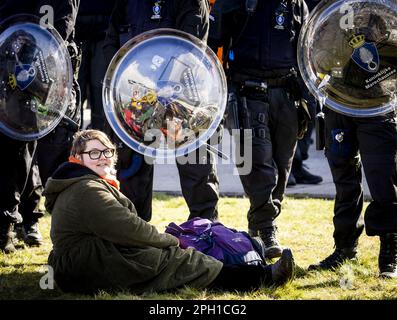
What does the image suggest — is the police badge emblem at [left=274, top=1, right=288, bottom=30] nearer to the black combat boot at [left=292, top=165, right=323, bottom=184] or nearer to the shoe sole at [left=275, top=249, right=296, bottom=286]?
the shoe sole at [left=275, top=249, right=296, bottom=286]

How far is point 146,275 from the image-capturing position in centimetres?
460

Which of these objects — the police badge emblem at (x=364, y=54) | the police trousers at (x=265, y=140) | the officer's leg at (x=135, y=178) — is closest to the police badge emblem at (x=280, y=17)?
the police trousers at (x=265, y=140)

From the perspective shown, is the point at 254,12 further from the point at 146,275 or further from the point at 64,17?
the point at 146,275

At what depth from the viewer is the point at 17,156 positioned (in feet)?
19.2

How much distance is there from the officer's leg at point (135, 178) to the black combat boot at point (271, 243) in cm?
82

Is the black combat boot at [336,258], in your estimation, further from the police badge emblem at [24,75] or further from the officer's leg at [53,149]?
the police badge emblem at [24,75]

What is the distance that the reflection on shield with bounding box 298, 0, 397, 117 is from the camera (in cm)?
494

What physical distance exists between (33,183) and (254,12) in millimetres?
2006

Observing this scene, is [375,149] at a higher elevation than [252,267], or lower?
higher

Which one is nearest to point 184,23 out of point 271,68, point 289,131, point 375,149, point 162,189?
point 271,68

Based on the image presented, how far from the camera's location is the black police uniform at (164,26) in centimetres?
559

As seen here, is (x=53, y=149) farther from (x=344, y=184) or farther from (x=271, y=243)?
(x=344, y=184)

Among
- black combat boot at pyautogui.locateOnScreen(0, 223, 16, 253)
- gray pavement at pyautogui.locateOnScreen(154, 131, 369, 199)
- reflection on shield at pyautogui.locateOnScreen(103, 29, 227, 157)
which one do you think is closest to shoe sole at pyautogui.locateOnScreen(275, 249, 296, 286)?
reflection on shield at pyautogui.locateOnScreen(103, 29, 227, 157)
